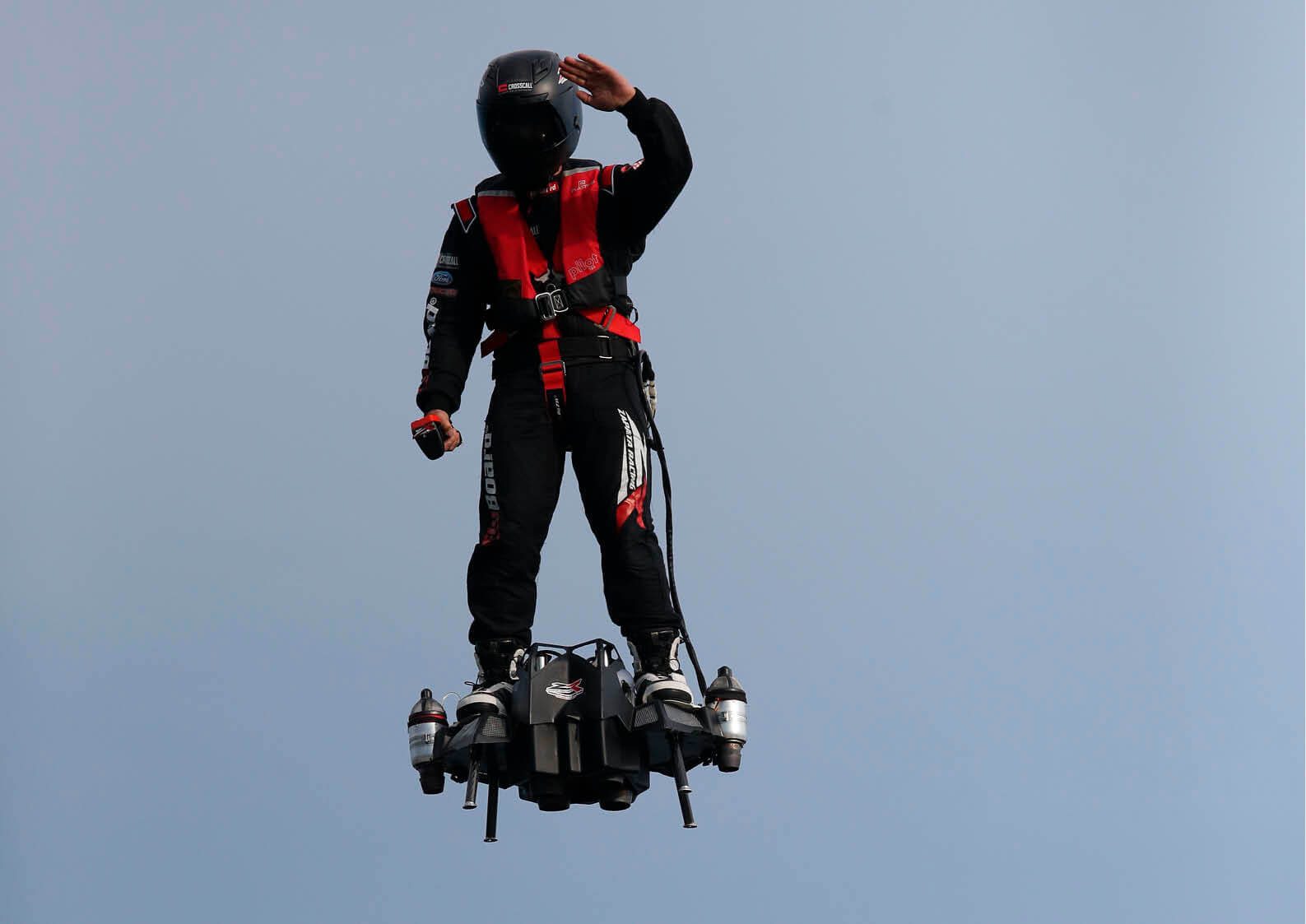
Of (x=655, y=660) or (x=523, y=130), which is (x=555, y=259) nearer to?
(x=523, y=130)

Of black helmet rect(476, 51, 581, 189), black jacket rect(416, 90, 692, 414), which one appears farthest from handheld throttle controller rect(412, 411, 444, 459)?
black helmet rect(476, 51, 581, 189)

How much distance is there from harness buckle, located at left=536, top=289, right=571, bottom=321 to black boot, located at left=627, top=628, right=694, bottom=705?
1.79 m

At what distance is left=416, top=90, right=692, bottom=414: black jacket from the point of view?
8430 millimetres

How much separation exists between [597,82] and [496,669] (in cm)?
314

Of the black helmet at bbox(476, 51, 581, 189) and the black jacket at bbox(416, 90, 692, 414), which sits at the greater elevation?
the black helmet at bbox(476, 51, 581, 189)

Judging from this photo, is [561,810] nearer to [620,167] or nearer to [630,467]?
A: [630,467]

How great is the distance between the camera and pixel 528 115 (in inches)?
339

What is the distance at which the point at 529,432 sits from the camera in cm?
862

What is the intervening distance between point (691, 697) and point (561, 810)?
3.09ft

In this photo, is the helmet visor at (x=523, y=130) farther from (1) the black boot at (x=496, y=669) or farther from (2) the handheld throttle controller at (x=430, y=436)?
(1) the black boot at (x=496, y=669)

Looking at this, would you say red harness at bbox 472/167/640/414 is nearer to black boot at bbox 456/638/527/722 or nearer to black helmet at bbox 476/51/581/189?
black helmet at bbox 476/51/581/189

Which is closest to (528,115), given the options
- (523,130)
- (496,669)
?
(523,130)

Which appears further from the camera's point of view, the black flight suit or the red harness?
the red harness

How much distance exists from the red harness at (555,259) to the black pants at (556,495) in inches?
4.9
